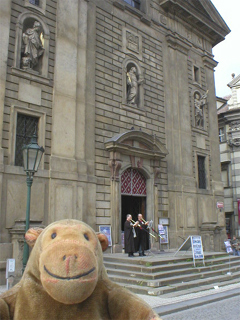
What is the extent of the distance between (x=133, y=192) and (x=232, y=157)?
17.1 metres

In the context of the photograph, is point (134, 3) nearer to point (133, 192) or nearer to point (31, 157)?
point (133, 192)

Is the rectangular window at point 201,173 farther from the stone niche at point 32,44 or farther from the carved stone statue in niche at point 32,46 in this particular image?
the carved stone statue in niche at point 32,46

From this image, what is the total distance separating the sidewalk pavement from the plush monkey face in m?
5.73

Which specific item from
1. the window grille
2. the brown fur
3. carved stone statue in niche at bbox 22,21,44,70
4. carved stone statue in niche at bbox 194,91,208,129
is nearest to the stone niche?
carved stone statue in niche at bbox 22,21,44,70

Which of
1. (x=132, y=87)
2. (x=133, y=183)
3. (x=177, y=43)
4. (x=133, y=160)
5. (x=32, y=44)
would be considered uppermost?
(x=177, y=43)

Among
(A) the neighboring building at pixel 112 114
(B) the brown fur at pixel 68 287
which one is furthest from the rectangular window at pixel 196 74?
(B) the brown fur at pixel 68 287

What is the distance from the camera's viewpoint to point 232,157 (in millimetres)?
30609

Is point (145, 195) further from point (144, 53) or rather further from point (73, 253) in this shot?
point (73, 253)

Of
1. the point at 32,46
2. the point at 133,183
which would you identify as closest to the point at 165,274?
the point at 133,183

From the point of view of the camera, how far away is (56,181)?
1301 centimetres

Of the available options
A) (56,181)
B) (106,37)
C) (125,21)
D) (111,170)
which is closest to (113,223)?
(111,170)

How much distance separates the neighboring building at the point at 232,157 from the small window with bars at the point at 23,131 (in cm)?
2183

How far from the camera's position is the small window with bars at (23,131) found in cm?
1226

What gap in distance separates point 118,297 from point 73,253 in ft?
2.09
